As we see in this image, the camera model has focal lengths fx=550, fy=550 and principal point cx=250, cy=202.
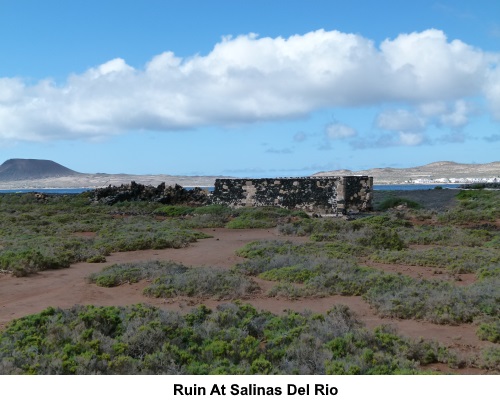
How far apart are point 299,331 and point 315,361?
0.83 meters

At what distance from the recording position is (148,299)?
9.05 meters

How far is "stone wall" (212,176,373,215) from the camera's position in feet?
76.9

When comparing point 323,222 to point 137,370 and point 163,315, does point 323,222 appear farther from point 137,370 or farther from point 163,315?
point 137,370

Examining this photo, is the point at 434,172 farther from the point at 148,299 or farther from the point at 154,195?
the point at 148,299

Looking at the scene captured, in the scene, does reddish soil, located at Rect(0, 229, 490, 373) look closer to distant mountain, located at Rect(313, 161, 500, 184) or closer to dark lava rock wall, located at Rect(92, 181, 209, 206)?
dark lava rock wall, located at Rect(92, 181, 209, 206)

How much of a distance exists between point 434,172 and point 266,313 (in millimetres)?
147185

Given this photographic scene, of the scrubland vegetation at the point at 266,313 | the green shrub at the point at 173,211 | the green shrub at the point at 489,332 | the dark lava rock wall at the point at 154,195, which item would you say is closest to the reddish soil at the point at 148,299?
the green shrub at the point at 489,332

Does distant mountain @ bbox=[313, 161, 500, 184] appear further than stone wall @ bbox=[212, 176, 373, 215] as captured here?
Yes

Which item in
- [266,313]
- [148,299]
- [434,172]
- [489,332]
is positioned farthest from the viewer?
[434,172]

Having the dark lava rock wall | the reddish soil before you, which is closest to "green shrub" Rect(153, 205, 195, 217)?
the dark lava rock wall

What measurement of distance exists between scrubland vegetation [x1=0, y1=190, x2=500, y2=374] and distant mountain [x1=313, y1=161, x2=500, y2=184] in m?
113

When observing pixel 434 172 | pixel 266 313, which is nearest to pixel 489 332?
pixel 266 313

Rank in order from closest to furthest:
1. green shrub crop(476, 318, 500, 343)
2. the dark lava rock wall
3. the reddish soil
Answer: green shrub crop(476, 318, 500, 343), the reddish soil, the dark lava rock wall

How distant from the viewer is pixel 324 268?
34.8ft
